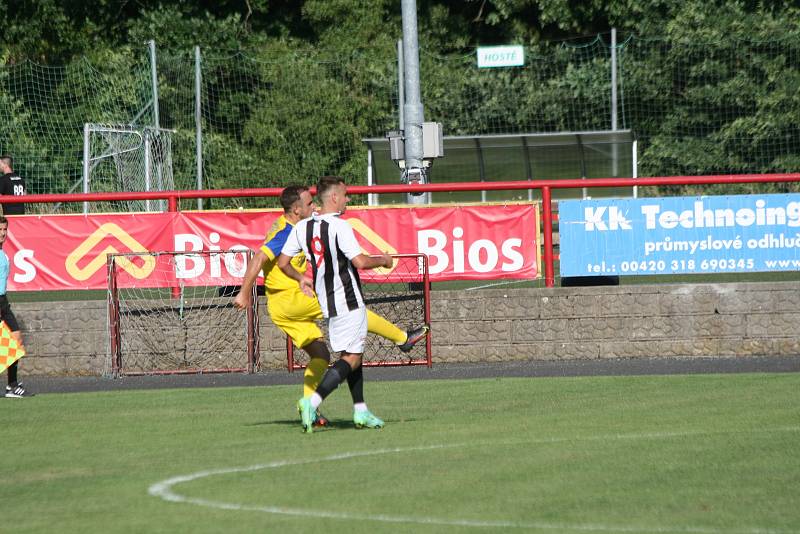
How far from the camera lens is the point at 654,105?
32.6m

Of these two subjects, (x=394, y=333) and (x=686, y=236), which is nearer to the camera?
(x=394, y=333)

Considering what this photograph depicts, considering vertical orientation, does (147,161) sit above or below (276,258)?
above

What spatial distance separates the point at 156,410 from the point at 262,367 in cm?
335

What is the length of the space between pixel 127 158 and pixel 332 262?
1777 centimetres

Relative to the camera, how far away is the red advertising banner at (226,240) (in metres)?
14.6

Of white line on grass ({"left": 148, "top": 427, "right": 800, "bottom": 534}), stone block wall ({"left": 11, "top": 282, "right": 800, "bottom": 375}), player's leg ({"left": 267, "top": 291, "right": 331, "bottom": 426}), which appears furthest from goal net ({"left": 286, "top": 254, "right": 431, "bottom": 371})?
white line on grass ({"left": 148, "top": 427, "right": 800, "bottom": 534})

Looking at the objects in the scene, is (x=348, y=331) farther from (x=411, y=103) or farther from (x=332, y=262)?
(x=411, y=103)

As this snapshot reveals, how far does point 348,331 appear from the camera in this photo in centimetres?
928

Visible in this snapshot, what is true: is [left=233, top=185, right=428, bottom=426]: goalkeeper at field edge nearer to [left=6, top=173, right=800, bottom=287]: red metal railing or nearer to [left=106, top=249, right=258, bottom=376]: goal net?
[left=6, top=173, right=800, bottom=287]: red metal railing

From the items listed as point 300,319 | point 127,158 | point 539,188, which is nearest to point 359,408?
point 300,319

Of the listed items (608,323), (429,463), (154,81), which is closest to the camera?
(429,463)

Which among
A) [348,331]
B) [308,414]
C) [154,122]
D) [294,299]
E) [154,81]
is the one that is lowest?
[308,414]

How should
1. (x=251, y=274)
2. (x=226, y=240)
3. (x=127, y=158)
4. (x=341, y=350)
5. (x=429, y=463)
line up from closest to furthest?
(x=429, y=463), (x=341, y=350), (x=251, y=274), (x=226, y=240), (x=127, y=158)

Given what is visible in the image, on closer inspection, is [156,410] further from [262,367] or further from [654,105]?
[654,105]
